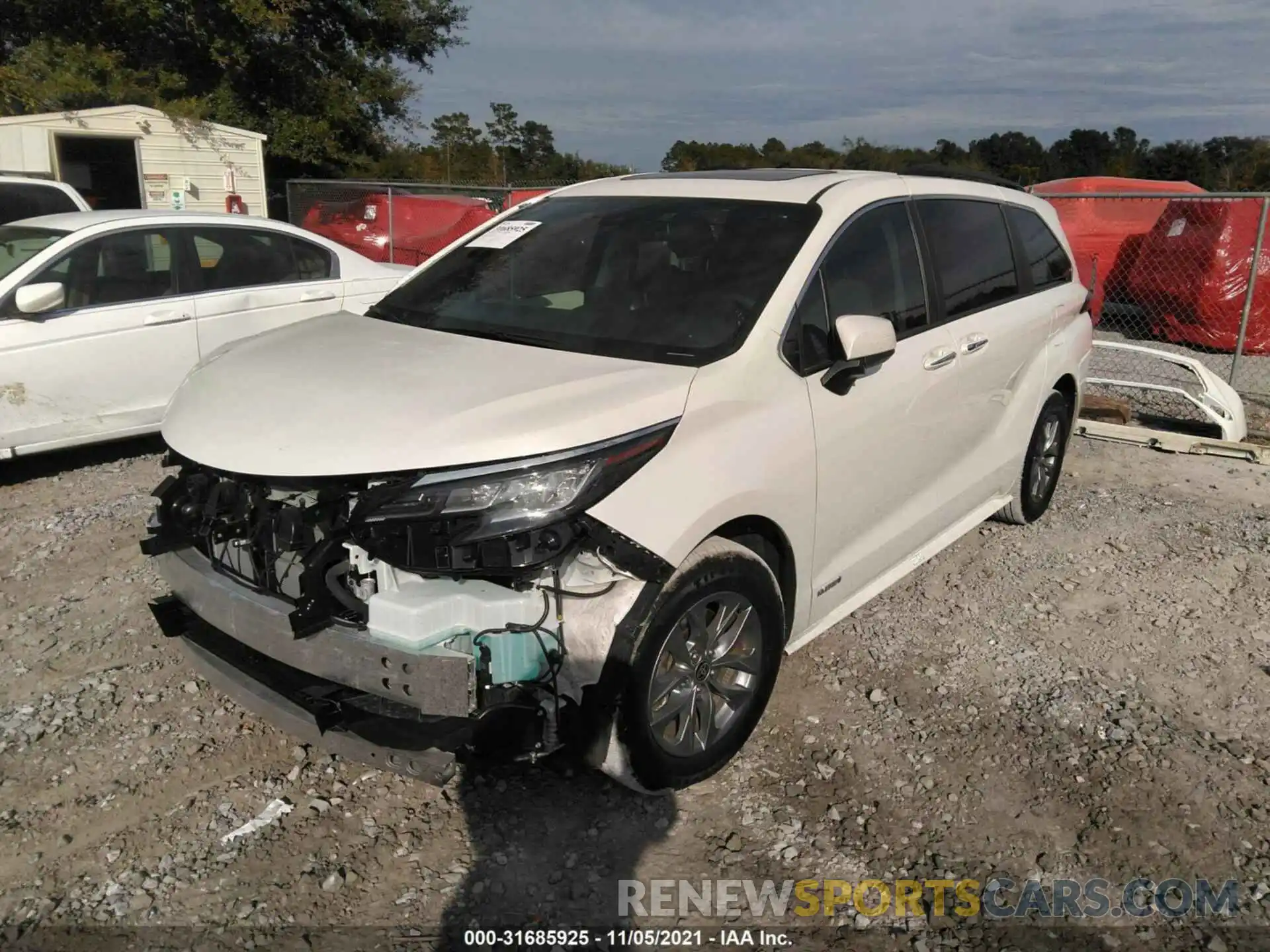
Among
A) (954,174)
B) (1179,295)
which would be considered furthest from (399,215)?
(954,174)

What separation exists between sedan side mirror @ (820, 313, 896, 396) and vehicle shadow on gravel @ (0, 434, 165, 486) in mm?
5209

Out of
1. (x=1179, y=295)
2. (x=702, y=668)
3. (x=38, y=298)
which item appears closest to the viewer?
(x=702, y=668)

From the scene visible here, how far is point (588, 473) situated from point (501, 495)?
24 centimetres

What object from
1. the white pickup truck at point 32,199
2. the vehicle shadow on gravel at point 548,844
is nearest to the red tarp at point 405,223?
the white pickup truck at point 32,199

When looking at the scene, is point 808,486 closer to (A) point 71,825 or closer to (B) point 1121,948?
(B) point 1121,948

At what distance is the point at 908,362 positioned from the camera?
12.8 ft

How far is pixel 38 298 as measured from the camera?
5812 millimetres

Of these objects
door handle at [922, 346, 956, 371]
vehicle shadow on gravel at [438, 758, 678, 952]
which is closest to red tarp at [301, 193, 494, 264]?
door handle at [922, 346, 956, 371]

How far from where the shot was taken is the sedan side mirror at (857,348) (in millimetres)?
3283

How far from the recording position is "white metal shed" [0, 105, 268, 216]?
17.3 meters

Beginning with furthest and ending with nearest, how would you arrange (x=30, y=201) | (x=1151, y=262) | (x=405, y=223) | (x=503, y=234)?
(x=405, y=223) → (x=1151, y=262) → (x=30, y=201) → (x=503, y=234)

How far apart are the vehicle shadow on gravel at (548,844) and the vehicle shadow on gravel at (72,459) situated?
178 inches

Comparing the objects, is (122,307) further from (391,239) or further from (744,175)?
(391,239)

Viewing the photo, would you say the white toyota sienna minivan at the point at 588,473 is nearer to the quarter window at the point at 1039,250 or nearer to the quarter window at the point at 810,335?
the quarter window at the point at 810,335
